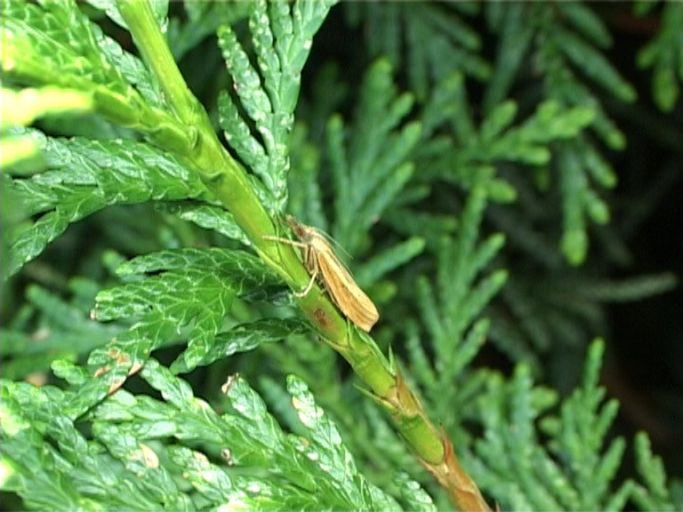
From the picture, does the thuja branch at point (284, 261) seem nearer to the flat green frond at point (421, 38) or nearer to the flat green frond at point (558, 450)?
Answer: the flat green frond at point (558, 450)

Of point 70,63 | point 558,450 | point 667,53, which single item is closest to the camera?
point 70,63

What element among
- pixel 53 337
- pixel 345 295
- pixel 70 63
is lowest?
pixel 345 295

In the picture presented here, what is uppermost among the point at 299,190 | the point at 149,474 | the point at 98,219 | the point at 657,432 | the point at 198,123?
the point at 98,219

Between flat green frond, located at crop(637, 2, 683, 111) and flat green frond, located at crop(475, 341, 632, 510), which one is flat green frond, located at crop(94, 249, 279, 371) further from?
flat green frond, located at crop(637, 2, 683, 111)

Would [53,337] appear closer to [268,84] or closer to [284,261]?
[268,84]

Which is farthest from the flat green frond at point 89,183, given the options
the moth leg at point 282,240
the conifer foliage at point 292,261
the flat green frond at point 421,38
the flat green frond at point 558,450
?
the flat green frond at point 421,38

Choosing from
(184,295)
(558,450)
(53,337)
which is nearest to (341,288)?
(184,295)

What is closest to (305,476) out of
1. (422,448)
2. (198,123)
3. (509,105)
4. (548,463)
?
(422,448)

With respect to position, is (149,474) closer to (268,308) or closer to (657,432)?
(268,308)
